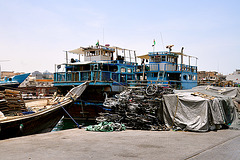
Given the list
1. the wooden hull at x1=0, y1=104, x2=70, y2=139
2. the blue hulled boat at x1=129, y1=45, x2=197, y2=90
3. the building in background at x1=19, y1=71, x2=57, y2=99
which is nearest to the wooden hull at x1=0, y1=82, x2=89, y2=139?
the wooden hull at x1=0, y1=104, x2=70, y2=139

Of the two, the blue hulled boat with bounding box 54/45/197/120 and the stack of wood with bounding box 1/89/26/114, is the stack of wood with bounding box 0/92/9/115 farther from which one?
the blue hulled boat with bounding box 54/45/197/120

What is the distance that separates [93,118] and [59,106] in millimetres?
9191

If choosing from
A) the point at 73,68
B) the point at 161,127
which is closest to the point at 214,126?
the point at 161,127

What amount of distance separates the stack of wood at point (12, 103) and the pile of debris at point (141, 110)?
4.89m

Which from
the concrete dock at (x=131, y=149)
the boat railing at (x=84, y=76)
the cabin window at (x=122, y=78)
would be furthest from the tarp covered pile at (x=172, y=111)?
the cabin window at (x=122, y=78)

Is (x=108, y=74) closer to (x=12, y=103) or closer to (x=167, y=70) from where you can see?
(x=167, y=70)

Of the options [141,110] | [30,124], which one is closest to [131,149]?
[141,110]

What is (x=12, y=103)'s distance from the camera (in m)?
14.0

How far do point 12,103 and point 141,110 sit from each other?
25.6 feet

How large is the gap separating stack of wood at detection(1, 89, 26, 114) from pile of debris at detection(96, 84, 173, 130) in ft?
16.0

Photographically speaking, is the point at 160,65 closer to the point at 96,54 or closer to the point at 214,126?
the point at 96,54

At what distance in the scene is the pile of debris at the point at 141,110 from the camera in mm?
13656

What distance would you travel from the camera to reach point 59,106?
50.5 feet

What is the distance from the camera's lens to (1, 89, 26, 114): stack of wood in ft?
44.6
